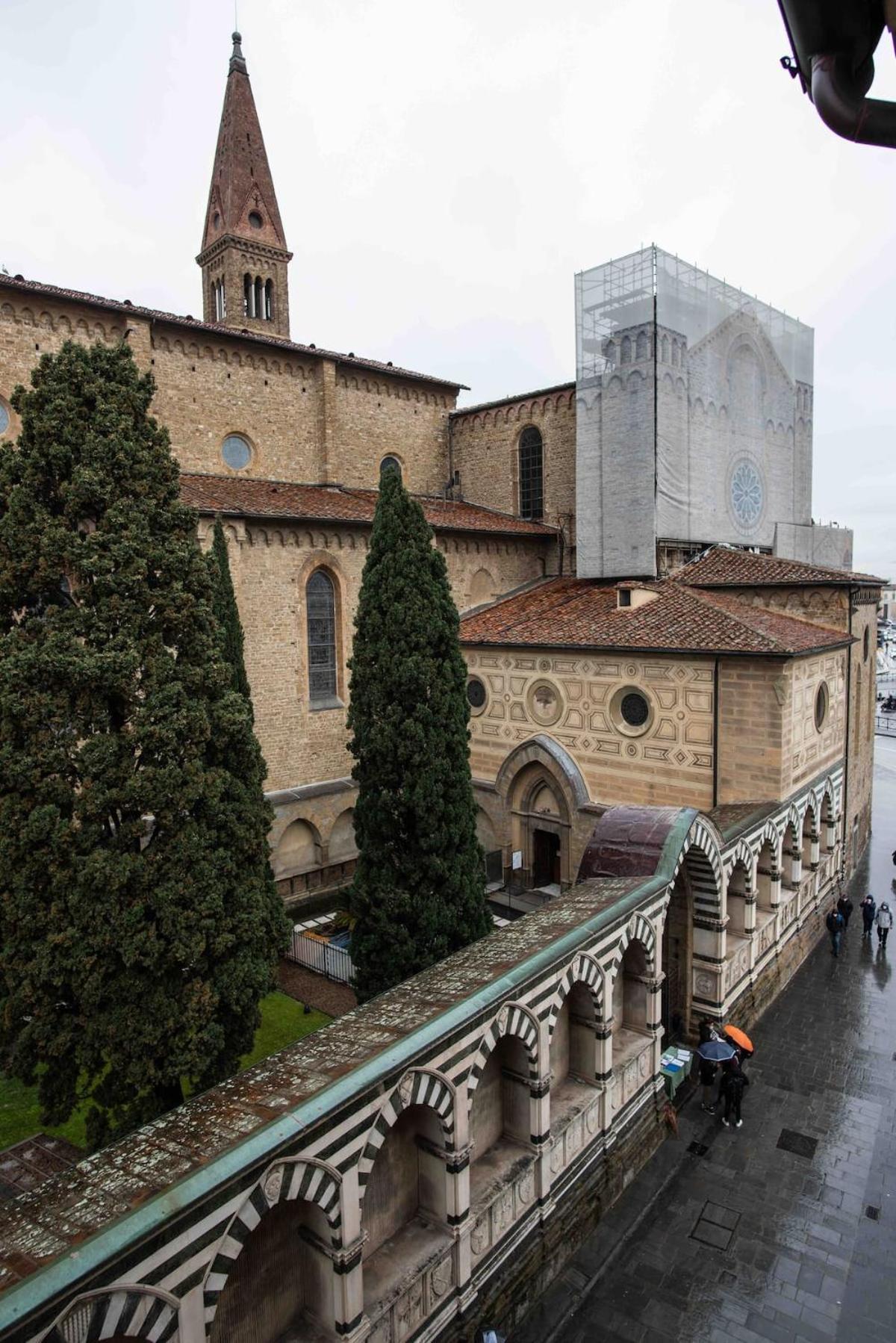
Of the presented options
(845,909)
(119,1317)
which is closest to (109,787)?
(119,1317)

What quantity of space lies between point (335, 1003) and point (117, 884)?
7443 mm

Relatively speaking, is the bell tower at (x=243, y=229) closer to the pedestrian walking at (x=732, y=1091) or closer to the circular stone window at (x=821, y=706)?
the circular stone window at (x=821, y=706)

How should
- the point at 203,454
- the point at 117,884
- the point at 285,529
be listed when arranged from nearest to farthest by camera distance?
the point at 117,884, the point at 285,529, the point at 203,454

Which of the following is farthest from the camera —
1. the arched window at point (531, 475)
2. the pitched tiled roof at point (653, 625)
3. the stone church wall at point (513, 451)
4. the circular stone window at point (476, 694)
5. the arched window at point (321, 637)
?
the arched window at point (531, 475)

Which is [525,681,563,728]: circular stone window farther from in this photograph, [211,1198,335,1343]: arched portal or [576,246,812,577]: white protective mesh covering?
[211,1198,335,1343]: arched portal

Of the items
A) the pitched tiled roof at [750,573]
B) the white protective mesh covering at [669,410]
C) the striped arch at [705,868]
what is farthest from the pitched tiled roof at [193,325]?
the striped arch at [705,868]

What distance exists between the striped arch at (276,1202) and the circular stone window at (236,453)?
1757cm

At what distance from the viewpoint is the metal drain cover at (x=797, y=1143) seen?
10.0 metres

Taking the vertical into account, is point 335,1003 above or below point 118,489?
below

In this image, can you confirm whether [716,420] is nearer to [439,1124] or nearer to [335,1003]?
[335,1003]

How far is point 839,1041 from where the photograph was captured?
12.6 meters

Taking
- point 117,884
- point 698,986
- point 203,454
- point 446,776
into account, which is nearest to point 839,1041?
point 698,986

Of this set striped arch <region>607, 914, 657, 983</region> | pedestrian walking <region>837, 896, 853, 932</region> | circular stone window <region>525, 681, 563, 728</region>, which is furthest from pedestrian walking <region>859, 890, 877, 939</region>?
striped arch <region>607, 914, 657, 983</region>

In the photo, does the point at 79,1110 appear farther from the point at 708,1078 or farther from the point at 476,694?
the point at 476,694
